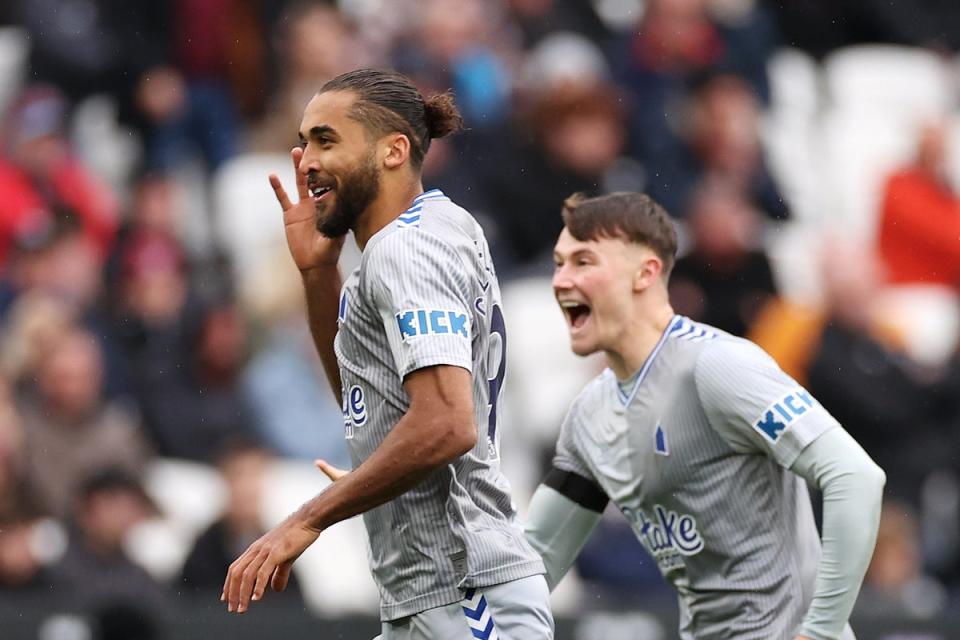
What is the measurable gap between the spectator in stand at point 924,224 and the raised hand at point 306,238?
5894 mm

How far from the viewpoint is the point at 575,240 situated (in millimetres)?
5223

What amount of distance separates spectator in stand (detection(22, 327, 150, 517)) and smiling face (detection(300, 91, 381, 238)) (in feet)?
15.6

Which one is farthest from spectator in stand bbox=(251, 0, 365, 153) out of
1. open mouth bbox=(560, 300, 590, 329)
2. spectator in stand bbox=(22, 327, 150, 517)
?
open mouth bbox=(560, 300, 590, 329)

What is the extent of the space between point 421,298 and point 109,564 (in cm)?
481

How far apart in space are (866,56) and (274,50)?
388cm

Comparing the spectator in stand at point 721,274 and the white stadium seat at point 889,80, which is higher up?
the white stadium seat at point 889,80

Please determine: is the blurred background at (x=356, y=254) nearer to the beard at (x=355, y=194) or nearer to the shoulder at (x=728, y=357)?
the shoulder at (x=728, y=357)

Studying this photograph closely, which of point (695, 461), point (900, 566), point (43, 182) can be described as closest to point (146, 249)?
point (43, 182)

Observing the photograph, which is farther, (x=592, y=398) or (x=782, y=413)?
(x=592, y=398)

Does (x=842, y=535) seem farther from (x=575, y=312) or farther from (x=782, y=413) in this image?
(x=575, y=312)

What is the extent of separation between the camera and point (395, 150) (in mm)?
4223

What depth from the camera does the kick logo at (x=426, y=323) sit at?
3803 mm

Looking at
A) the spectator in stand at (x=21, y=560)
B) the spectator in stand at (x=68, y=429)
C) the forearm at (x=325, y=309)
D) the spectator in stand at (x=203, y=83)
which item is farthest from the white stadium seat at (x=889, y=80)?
the forearm at (x=325, y=309)

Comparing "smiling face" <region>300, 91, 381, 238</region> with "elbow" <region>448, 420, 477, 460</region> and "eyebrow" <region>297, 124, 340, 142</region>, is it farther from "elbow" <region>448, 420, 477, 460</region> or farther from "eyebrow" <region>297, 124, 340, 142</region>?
"elbow" <region>448, 420, 477, 460</region>
